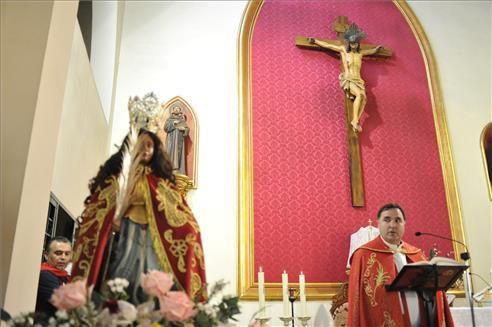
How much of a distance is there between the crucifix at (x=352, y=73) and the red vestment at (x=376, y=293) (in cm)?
247

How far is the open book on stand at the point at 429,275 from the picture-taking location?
2949 millimetres

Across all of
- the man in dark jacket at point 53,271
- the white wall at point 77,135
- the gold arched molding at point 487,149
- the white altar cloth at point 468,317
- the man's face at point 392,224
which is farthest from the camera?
the gold arched molding at point 487,149

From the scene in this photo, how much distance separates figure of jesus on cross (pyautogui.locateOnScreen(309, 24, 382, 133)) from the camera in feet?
21.3

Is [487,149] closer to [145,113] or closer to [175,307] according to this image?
[145,113]

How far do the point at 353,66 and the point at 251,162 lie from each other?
2.00 meters

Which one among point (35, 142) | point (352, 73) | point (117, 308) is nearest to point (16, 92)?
point (35, 142)

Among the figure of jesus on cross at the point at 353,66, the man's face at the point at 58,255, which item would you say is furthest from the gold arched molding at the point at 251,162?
the man's face at the point at 58,255

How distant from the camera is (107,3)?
6.03 metres

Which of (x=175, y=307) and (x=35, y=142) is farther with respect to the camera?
(x=35, y=142)

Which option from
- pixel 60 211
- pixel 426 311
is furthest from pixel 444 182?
pixel 60 211

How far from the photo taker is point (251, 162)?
19.9 feet

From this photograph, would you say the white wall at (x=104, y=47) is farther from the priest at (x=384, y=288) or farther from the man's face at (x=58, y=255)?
the priest at (x=384, y=288)

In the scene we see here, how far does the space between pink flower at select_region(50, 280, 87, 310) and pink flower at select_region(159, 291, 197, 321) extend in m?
0.25

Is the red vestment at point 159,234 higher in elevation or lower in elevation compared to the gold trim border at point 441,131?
lower
